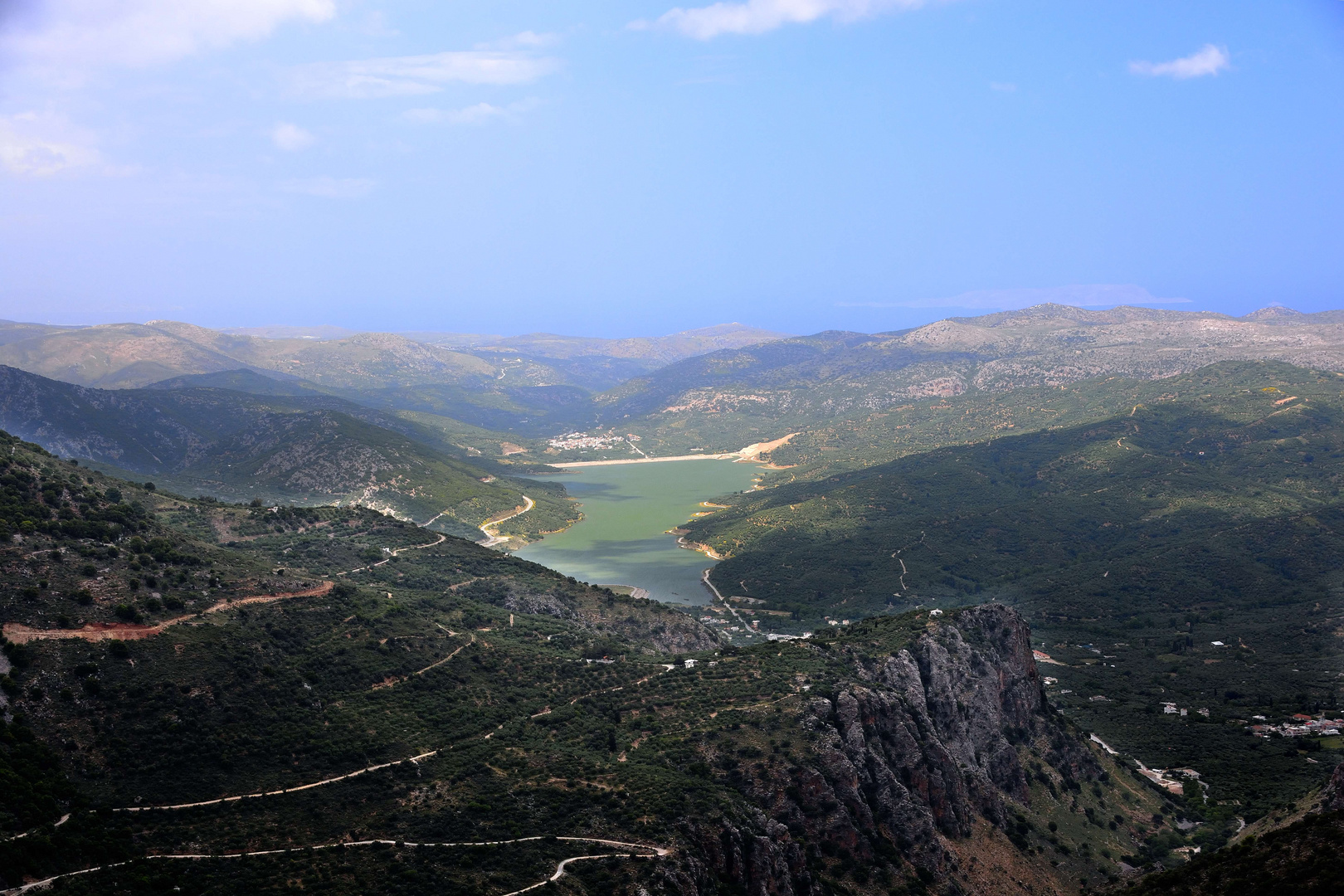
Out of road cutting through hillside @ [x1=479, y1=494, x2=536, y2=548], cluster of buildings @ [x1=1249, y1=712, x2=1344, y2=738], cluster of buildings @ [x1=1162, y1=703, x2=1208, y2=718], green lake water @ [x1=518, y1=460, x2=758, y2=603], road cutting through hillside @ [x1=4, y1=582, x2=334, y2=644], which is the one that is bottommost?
cluster of buildings @ [x1=1162, y1=703, x2=1208, y2=718]

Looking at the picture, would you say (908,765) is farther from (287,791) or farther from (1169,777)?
(287,791)

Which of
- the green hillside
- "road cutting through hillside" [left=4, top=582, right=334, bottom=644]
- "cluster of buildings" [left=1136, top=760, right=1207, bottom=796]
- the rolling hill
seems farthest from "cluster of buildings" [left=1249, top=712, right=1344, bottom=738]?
the rolling hill

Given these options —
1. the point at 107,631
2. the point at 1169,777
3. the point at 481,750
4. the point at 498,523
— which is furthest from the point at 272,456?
the point at 1169,777

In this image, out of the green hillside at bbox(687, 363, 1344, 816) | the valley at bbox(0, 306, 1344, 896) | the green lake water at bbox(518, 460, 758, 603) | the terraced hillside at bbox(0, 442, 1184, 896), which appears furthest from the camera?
the green lake water at bbox(518, 460, 758, 603)

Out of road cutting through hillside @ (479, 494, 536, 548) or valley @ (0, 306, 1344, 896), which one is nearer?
valley @ (0, 306, 1344, 896)

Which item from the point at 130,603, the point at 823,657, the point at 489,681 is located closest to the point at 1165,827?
the point at 823,657

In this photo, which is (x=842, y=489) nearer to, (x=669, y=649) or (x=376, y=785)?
(x=669, y=649)

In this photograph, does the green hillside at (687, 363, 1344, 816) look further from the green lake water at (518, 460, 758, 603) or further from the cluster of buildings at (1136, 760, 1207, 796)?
the green lake water at (518, 460, 758, 603)
